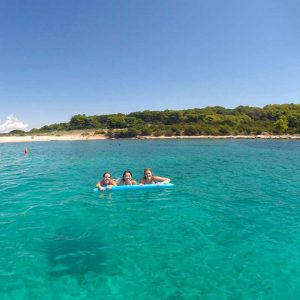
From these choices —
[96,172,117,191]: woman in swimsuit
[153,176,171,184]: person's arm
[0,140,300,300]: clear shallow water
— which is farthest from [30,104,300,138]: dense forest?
[0,140,300,300]: clear shallow water

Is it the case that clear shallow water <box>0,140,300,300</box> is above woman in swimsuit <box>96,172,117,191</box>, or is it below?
below

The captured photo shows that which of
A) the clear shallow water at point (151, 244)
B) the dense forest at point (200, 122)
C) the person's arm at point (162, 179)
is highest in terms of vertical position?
the dense forest at point (200, 122)

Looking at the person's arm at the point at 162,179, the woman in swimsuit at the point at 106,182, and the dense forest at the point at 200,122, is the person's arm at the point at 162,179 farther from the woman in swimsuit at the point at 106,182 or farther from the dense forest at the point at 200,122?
the dense forest at the point at 200,122

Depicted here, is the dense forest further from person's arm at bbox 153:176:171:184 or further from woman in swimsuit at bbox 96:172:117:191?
woman in swimsuit at bbox 96:172:117:191

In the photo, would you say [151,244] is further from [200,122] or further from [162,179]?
[200,122]

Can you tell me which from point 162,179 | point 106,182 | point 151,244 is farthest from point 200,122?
point 151,244

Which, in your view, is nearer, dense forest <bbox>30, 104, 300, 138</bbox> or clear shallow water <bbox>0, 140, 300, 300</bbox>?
clear shallow water <bbox>0, 140, 300, 300</bbox>

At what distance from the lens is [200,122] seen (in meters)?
89.5

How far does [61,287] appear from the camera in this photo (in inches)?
224

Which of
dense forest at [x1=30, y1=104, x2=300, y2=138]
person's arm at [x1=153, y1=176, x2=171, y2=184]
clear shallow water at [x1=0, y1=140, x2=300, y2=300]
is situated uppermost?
dense forest at [x1=30, y1=104, x2=300, y2=138]

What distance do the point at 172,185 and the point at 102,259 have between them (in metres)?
8.26

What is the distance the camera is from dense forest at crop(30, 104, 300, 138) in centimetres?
7612

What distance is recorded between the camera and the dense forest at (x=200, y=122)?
76125mm

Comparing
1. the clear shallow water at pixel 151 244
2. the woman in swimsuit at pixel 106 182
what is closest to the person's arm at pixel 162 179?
the clear shallow water at pixel 151 244
